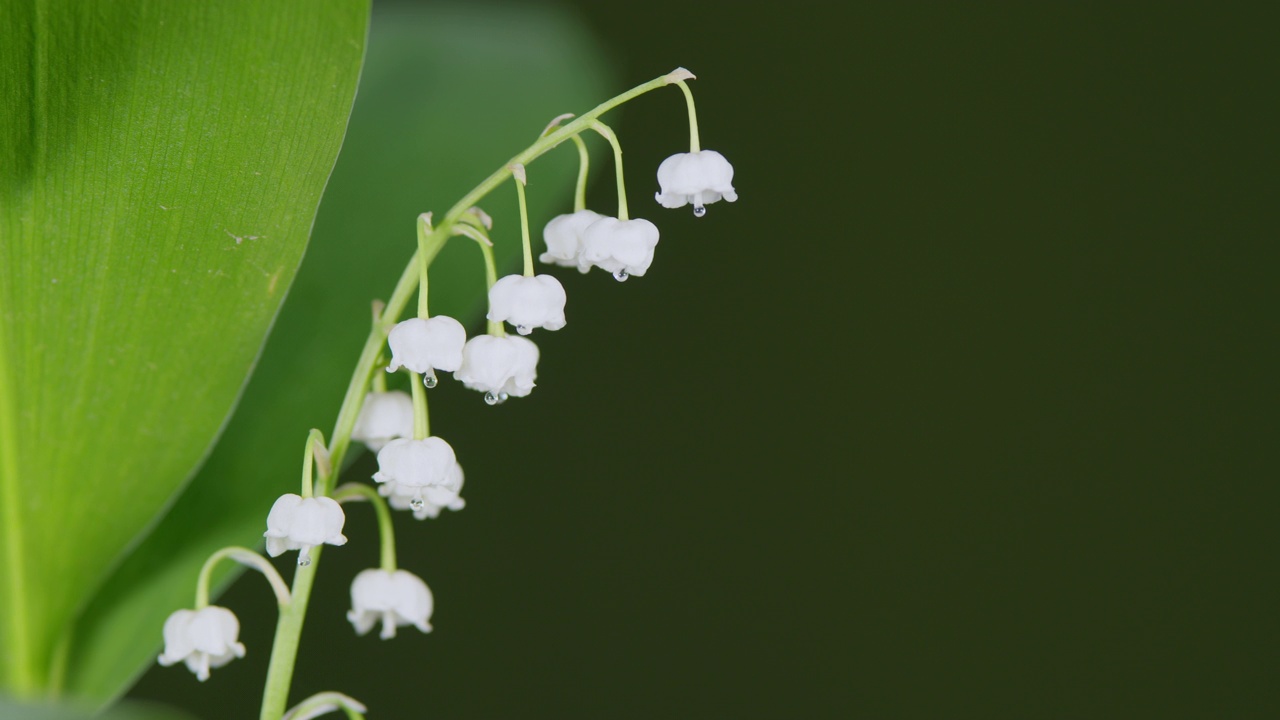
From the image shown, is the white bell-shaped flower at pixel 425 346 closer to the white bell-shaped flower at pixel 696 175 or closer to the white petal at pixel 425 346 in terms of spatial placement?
the white petal at pixel 425 346

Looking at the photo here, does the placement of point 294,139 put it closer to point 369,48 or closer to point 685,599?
point 369,48

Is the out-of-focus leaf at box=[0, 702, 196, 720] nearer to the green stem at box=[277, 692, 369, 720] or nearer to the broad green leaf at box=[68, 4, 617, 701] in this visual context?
the green stem at box=[277, 692, 369, 720]

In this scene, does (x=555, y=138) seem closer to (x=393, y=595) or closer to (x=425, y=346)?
(x=425, y=346)

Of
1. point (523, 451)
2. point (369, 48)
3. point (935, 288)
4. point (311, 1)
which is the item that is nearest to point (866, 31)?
point (935, 288)

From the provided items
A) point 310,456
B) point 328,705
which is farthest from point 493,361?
point 328,705

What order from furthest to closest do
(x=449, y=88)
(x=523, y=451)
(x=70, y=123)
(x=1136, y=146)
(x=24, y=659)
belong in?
(x=1136, y=146), (x=523, y=451), (x=449, y=88), (x=24, y=659), (x=70, y=123)

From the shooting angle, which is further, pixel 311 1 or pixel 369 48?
pixel 369 48

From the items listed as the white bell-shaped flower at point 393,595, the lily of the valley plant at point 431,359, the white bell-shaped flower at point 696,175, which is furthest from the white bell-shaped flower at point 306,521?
the white bell-shaped flower at point 696,175
